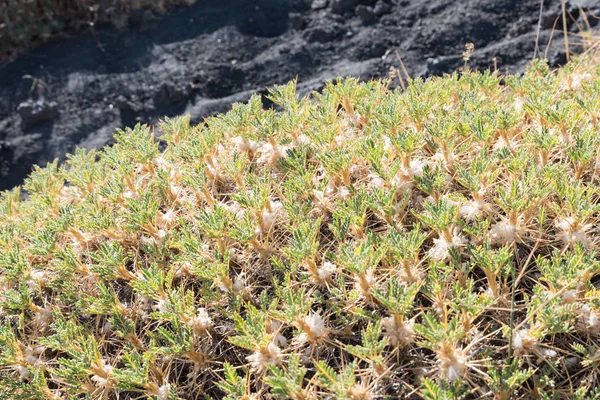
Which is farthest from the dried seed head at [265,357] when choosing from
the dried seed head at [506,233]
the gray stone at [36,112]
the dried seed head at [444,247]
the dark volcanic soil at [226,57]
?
the gray stone at [36,112]

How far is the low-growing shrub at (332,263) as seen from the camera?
63.2 inches

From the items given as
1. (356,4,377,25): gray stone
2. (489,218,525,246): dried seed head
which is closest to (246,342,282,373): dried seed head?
(489,218,525,246): dried seed head

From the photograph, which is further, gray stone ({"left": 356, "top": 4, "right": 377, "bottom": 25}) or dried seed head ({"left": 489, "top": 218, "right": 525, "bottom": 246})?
Answer: gray stone ({"left": 356, "top": 4, "right": 377, "bottom": 25})

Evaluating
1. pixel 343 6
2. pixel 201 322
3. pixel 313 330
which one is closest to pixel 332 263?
pixel 313 330

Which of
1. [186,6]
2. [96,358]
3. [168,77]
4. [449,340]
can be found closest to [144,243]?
[96,358]

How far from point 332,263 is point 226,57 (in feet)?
16.1

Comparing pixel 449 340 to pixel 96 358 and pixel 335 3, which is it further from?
pixel 335 3

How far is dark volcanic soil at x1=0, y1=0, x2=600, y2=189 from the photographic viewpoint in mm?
5852

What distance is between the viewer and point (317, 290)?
6.03 ft

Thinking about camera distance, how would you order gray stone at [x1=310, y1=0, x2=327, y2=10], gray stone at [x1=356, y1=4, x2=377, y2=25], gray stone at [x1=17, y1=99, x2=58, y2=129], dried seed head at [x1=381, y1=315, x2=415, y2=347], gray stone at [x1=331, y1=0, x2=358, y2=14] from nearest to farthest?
dried seed head at [x1=381, y1=315, x2=415, y2=347]
gray stone at [x1=17, y1=99, x2=58, y2=129]
gray stone at [x1=356, y1=4, x2=377, y2=25]
gray stone at [x1=331, y1=0, x2=358, y2=14]
gray stone at [x1=310, y1=0, x2=327, y2=10]

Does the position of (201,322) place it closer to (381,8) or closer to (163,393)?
(163,393)

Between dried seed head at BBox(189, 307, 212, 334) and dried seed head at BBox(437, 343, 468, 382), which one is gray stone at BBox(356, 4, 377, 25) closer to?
dried seed head at BBox(189, 307, 212, 334)

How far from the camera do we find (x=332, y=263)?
191cm

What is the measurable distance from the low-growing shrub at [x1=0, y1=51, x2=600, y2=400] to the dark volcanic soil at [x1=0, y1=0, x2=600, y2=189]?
346 cm
